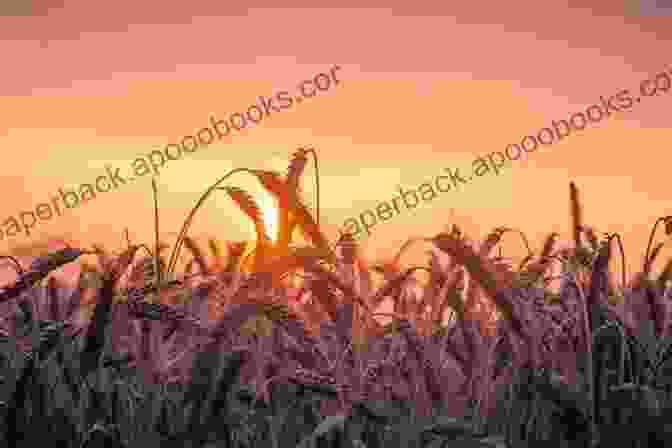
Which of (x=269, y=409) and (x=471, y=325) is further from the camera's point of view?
(x=471, y=325)

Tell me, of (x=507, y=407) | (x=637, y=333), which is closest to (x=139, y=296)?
(x=507, y=407)

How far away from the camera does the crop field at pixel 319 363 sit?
1.98m

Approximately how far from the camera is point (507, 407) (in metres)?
2.27

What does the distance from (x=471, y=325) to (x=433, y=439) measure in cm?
48

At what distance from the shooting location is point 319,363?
2.30m

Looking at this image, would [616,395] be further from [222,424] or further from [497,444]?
[222,424]

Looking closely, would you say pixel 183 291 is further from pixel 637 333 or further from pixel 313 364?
pixel 637 333

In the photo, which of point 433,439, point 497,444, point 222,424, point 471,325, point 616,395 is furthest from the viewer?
point 471,325

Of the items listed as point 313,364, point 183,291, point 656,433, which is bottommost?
point 656,433

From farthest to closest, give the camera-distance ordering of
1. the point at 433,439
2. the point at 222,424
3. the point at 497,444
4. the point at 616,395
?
the point at 616,395, the point at 433,439, the point at 222,424, the point at 497,444

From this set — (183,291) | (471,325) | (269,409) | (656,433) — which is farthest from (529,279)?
(183,291)

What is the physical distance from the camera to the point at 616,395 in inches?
87.0

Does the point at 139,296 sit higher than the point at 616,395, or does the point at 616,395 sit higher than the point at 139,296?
the point at 139,296

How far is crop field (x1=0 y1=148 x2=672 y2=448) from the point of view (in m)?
1.98
